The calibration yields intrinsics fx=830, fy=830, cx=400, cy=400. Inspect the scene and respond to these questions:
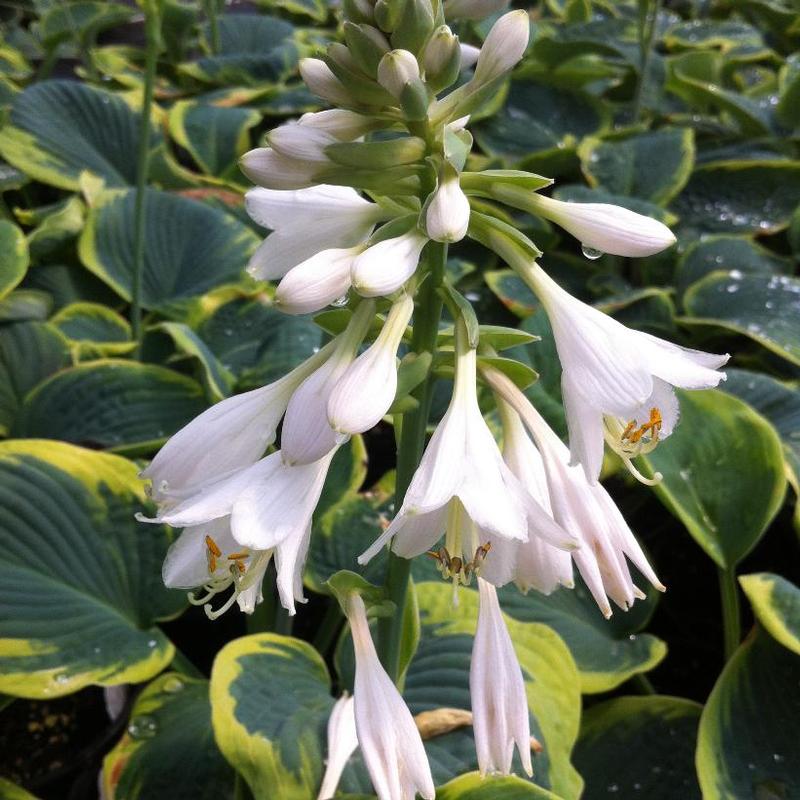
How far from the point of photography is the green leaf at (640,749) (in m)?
1.21

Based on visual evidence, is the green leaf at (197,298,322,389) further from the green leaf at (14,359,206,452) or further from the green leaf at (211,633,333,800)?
the green leaf at (211,633,333,800)

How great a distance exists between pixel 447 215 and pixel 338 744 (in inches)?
26.1

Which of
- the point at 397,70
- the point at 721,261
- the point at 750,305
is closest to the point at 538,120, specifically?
the point at 721,261

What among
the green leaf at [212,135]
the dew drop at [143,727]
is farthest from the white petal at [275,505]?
the green leaf at [212,135]

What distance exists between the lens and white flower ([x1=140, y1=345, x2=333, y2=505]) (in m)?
0.75

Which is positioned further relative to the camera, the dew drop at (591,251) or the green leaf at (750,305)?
the green leaf at (750,305)

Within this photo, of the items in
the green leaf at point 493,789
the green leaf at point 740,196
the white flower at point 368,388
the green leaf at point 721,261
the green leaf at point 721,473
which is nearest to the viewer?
the white flower at point 368,388

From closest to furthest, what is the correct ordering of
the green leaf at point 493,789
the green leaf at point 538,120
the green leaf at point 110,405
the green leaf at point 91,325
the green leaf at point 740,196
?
the green leaf at point 493,789
the green leaf at point 110,405
the green leaf at point 91,325
the green leaf at point 740,196
the green leaf at point 538,120

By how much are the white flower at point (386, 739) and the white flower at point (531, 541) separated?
0.55 ft

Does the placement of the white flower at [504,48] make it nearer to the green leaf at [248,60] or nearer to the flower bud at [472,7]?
the flower bud at [472,7]

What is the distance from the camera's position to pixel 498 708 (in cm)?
77

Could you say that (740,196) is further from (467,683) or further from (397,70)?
(397,70)

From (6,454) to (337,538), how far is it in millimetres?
522

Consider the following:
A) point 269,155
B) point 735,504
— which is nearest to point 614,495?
point 735,504
